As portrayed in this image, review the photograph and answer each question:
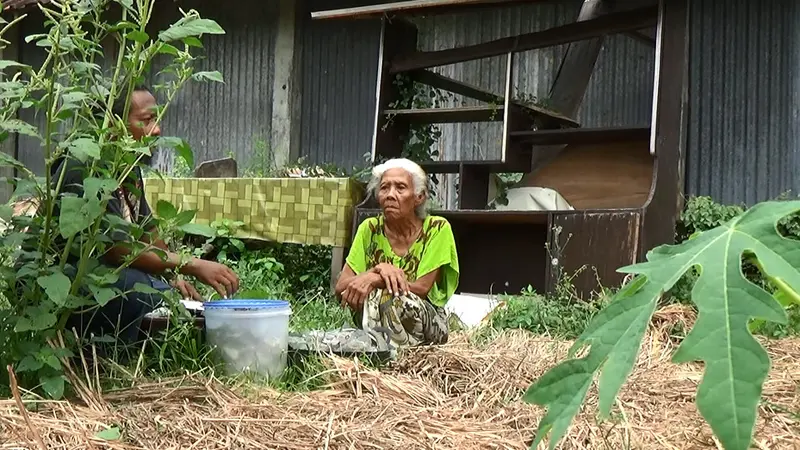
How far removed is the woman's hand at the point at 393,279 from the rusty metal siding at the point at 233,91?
4.93 meters

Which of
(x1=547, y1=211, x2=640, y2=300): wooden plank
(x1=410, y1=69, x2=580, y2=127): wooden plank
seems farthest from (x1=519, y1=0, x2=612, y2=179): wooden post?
(x1=547, y1=211, x2=640, y2=300): wooden plank

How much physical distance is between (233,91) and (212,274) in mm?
6194

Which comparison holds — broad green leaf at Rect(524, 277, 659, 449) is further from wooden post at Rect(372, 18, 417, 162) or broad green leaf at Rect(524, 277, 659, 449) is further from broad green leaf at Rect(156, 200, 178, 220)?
wooden post at Rect(372, 18, 417, 162)

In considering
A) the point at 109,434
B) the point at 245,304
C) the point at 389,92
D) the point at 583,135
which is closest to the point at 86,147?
the point at 109,434

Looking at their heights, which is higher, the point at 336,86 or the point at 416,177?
the point at 336,86

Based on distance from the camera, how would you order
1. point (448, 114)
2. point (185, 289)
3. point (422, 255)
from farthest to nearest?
point (448, 114), point (422, 255), point (185, 289)

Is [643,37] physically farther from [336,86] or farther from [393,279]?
[393,279]

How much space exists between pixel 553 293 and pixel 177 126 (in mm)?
5808

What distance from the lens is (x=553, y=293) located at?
498 cm

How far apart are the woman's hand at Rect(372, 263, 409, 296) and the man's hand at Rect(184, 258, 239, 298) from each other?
0.80 metres

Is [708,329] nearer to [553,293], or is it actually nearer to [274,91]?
[553,293]

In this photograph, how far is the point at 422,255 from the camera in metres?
3.74

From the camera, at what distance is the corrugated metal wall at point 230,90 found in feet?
27.7

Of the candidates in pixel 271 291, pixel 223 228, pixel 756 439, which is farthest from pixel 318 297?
pixel 756 439
